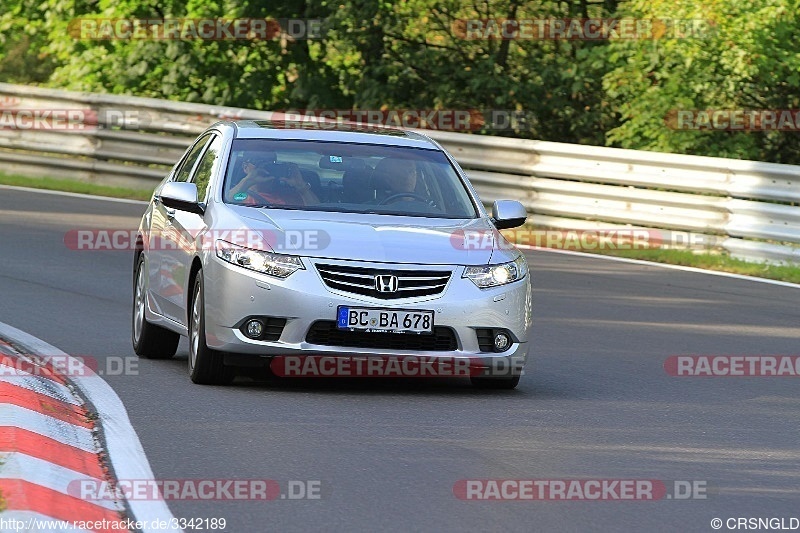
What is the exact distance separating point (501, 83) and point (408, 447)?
17.8 m

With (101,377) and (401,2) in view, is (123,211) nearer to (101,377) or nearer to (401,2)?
(401,2)

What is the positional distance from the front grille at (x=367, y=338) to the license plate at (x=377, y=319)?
0.04 m

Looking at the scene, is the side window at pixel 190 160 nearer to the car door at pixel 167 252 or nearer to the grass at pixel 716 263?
the car door at pixel 167 252

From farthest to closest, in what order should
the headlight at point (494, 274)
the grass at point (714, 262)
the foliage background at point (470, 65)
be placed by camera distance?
the foliage background at point (470, 65)
the grass at point (714, 262)
the headlight at point (494, 274)

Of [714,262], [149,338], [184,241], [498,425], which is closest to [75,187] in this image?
[714,262]

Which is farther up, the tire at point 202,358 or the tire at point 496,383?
the tire at point 202,358

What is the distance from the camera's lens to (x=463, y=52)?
2700 cm

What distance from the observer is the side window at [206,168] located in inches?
425

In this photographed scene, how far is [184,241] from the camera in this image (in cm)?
1055

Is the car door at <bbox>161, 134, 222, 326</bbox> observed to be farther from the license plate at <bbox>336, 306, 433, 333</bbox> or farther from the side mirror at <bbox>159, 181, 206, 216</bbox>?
the license plate at <bbox>336, 306, 433, 333</bbox>

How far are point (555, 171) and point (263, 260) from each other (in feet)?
36.7

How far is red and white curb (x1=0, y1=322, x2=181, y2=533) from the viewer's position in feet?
20.6

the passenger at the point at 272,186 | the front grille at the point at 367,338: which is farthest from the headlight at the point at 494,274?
the passenger at the point at 272,186

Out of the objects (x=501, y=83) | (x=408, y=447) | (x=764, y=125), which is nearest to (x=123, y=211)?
(x=501, y=83)
